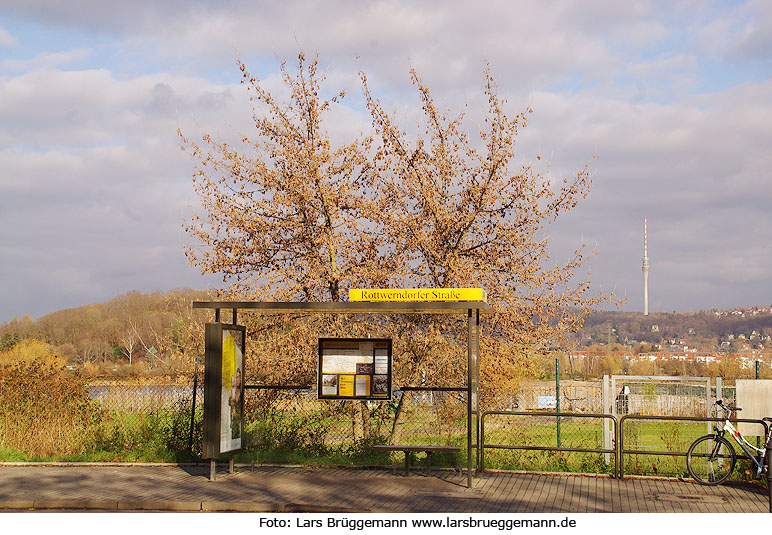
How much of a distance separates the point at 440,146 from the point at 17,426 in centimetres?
1022

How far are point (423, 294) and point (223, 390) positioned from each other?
11.3 ft

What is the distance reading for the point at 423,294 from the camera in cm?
1230

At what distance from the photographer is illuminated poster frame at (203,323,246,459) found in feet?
40.5

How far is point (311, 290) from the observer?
56.6ft

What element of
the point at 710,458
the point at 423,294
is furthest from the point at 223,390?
the point at 710,458

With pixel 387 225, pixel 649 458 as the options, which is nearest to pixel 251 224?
pixel 387 225

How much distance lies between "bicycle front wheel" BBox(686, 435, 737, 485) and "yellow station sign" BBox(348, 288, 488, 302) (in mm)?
3987

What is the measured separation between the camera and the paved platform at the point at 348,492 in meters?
10.3

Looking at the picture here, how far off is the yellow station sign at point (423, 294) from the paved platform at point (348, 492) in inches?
108

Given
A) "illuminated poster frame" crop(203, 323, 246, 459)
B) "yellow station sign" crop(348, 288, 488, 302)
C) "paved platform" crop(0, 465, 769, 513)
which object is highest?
"yellow station sign" crop(348, 288, 488, 302)

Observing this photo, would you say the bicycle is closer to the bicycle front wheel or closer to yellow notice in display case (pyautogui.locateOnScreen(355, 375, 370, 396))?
the bicycle front wheel

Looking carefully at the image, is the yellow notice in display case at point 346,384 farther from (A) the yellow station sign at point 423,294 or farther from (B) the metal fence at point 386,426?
(A) the yellow station sign at point 423,294

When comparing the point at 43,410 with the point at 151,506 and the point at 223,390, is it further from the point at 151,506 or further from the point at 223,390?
the point at 151,506

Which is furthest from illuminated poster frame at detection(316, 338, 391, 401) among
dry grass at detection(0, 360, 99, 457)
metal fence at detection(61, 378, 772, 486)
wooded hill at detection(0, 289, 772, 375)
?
dry grass at detection(0, 360, 99, 457)
